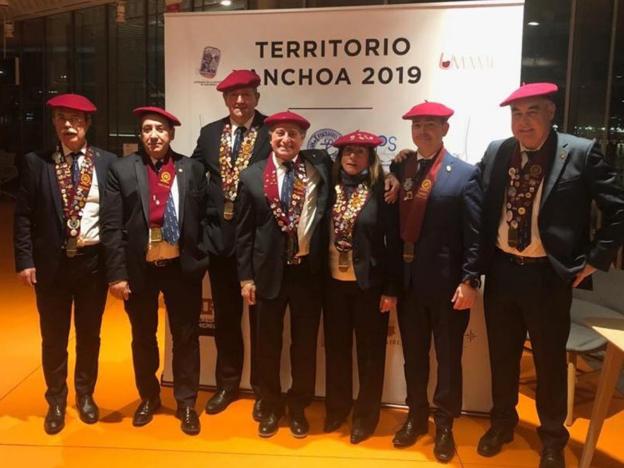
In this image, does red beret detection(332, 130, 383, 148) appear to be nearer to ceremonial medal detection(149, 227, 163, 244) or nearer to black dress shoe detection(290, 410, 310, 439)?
ceremonial medal detection(149, 227, 163, 244)

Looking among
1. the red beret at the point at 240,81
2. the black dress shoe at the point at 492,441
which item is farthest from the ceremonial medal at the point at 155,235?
the black dress shoe at the point at 492,441

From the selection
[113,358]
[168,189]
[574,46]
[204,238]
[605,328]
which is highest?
[574,46]

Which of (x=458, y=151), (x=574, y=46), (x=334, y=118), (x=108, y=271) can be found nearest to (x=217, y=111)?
(x=334, y=118)

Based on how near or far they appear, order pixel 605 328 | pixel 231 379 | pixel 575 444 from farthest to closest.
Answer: pixel 231 379, pixel 575 444, pixel 605 328

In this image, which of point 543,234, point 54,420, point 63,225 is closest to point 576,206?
point 543,234

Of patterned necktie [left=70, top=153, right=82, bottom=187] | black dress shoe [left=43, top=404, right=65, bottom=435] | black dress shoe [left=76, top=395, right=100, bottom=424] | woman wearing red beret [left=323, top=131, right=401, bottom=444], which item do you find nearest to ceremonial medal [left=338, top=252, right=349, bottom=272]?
woman wearing red beret [left=323, top=131, right=401, bottom=444]

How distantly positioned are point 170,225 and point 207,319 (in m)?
0.95

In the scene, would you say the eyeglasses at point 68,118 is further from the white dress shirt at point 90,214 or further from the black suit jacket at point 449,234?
the black suit jacket at point 449,234

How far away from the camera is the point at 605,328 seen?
8.79 feet

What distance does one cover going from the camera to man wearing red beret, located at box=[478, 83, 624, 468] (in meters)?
2.68

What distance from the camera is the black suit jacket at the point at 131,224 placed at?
9.89 feet

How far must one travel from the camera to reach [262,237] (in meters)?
3.04

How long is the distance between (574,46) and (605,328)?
4.31m

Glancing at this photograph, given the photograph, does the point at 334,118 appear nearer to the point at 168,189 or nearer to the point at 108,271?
the point at 168,189
